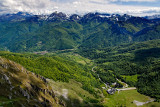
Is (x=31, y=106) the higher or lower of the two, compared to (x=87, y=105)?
higher

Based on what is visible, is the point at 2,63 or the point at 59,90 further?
the point at 59,90

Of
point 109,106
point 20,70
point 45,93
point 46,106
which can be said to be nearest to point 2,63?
point 20,70

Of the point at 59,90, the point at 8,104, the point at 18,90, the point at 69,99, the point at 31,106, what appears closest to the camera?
the point at 8,104

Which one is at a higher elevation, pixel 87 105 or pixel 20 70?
pixel 20 70

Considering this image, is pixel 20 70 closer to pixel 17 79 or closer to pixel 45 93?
pixel 17 79

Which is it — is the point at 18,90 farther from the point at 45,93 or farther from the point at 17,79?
the point at 45,93

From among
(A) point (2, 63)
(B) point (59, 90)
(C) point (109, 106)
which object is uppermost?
(A) point (2, 63)

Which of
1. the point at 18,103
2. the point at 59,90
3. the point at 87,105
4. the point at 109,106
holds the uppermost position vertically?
the point at 18,103

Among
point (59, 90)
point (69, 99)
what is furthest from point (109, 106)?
point (59, 90)

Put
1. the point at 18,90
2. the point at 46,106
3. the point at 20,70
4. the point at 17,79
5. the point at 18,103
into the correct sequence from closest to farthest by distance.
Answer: the point at 18,103
the point at 18,90
the point at 46,106
the point at 17,79
the point at 20,70
